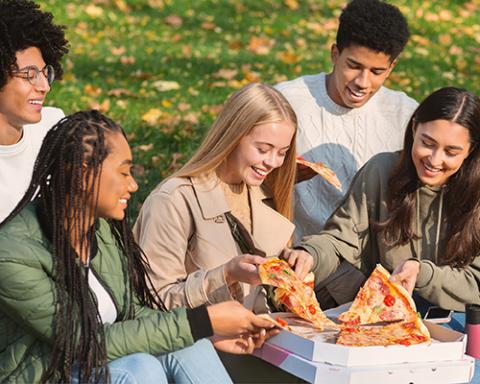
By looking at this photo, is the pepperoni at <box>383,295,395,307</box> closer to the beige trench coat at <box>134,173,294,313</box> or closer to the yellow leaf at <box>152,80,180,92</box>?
the beige trench coat at <box>134,173,294,313</box>

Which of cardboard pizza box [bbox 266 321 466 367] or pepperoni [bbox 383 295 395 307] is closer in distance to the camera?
cardboard pizza box [bbox 266 321 466 367]

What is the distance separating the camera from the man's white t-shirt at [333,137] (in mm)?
5059

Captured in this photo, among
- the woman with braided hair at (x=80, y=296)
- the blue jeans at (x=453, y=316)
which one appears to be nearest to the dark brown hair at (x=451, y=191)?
the blue jeans at (x=453, y=316)

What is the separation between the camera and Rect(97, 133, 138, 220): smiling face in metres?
3.33

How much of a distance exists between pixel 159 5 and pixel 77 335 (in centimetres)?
897

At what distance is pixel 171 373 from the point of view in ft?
11.3

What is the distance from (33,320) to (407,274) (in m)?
1.58

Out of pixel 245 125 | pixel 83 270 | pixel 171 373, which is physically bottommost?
pixel 171 373

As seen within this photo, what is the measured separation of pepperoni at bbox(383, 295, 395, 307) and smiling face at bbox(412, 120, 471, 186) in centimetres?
65

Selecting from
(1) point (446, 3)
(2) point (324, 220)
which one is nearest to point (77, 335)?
(2) point (324, 220)

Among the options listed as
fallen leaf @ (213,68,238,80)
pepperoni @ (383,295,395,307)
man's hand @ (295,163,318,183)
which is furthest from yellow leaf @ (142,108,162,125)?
pepperoni @ (383,295,395,307)

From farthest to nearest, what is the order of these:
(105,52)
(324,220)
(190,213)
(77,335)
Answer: (105,52) < (324,220) < (190,213) < (77,335)

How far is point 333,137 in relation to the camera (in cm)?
511

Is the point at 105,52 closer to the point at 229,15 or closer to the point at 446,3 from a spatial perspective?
the point at 229,15
